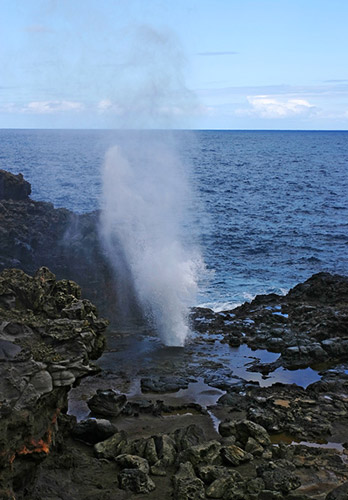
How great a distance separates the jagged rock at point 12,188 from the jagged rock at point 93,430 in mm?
33749

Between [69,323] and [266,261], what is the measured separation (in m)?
35.3

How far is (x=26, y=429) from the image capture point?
587 inches

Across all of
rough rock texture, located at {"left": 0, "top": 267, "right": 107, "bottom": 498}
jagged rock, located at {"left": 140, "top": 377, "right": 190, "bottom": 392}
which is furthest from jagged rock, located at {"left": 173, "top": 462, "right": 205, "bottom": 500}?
jagged rock, located at {"left": 140, "top": 377, "right": 190, "bottom": 392}

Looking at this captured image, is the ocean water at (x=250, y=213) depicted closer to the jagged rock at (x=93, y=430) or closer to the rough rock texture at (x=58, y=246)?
the rough rock texture at (x=58, y=246)

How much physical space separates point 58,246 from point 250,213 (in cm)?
3826

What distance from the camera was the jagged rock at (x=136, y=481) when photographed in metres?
17.5

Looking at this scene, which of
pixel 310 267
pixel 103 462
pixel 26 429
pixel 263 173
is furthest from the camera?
pixel 263 173

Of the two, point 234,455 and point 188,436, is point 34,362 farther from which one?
point 234,455

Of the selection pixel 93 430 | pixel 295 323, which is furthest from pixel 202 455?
pixel 295 323

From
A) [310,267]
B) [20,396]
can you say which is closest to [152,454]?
[20,396]

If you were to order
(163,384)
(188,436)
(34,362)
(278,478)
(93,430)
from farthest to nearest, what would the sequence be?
(163,384) → (93,430) → (188,436) → (278,478) → (34,362)

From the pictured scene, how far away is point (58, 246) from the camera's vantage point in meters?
43.6

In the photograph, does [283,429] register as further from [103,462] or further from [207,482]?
[103,462]

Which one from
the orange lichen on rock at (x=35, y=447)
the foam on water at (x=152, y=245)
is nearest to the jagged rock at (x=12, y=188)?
the foam on water at (x=152, y=245)
